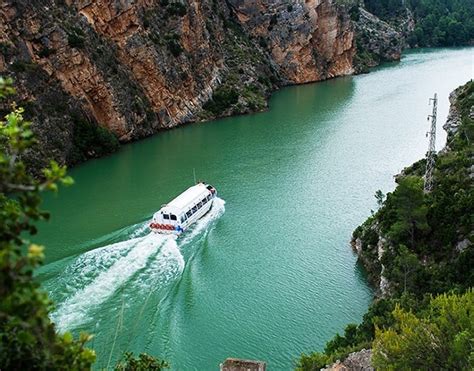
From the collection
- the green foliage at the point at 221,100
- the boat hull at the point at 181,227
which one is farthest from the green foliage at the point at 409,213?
the green foliage at the point at 221,100

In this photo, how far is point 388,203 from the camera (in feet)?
76.2

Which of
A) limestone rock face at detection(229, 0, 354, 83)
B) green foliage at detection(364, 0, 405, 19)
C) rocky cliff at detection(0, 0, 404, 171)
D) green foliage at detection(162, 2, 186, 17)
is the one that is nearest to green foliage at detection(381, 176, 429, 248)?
rocky cliff at detection(0, 0, 404, 171)

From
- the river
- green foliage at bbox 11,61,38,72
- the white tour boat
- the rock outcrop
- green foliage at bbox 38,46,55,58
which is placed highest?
green foliage at bbox 38,46,55,58

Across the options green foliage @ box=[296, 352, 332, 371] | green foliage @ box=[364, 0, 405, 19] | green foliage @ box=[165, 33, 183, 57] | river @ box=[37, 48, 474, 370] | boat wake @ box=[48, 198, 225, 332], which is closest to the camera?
green foliage @ box=[296, 352, 332, 371]

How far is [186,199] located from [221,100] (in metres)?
28.1

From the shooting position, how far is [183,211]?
1009 inches

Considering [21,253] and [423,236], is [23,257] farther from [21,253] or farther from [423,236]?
[423,236]

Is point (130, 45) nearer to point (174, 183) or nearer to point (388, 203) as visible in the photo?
point (174, 183)

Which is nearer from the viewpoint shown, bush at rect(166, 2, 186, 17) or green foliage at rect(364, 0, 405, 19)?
bush at rect(166, 2, 186, 17)

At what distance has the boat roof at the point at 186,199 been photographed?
25688mm

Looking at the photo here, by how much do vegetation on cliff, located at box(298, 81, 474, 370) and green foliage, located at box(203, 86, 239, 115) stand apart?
89.8 ft

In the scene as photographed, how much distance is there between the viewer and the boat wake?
1869 centimetres

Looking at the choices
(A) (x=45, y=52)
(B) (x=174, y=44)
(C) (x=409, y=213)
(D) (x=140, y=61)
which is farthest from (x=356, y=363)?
(B) (x=174, y=44)

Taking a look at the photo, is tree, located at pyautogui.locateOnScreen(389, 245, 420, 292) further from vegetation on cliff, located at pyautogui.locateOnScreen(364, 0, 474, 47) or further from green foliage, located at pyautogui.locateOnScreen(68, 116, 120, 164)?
Answer: vegetation on cliff, located at pyautogui.locateOnScreen(364, 0, 474, 47)
